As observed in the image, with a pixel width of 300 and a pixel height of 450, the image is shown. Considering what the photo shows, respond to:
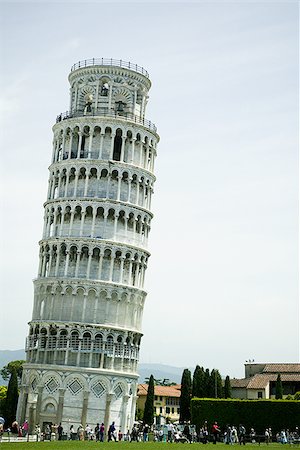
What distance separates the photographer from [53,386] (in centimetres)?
5797

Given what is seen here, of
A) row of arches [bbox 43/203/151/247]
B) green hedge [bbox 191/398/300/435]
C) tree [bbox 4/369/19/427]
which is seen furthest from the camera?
tree [bbox 4/369/19/427]

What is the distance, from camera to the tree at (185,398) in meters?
81.7

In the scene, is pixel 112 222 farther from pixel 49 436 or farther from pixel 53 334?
pixel 49 436

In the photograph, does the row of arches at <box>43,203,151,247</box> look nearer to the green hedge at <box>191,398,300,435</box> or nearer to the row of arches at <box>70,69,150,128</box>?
the row of arches at <box>70,69,150,128</box>

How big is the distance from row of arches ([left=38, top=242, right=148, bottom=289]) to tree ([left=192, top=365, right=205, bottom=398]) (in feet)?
79.0

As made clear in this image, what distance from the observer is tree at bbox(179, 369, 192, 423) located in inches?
3216

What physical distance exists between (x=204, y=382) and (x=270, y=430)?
926 inches

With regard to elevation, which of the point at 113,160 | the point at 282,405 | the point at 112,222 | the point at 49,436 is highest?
the point at 113,160

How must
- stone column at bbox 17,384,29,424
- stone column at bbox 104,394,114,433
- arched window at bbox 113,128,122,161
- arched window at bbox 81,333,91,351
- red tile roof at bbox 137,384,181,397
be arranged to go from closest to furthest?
stone column at bbox 104,394,114,433 → arched window at bbox 81,333,91,351 → stone column at bbox 17,384,29,424 → arched window at bbox 113,128,122,161 → red tile roof at bbox 137,384,181,397

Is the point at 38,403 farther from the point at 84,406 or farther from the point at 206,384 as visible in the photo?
the point at 206,384

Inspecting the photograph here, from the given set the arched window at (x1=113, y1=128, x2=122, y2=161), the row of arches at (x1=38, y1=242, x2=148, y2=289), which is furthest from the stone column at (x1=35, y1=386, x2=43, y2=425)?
the arched window at (x1=113, y1=128, x2=122, y2=161)

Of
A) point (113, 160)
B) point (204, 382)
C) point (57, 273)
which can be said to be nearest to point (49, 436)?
point (57, 273)

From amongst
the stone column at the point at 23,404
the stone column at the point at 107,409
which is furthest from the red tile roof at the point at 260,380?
the stone column at the point at 23,404

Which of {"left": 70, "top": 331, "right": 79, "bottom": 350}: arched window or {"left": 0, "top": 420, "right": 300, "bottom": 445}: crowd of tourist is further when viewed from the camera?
{"left": 70, "top": 331, "right": 79, "bottom": 350}: arched window
